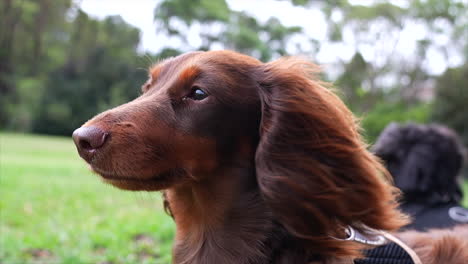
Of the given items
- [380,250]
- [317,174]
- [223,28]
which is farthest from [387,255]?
[223,28]

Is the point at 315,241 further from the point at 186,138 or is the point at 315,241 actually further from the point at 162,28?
the point at 162,28

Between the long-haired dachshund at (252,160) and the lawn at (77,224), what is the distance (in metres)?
0.54

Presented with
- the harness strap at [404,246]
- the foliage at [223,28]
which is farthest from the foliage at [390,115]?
the harness strap at [404,246]

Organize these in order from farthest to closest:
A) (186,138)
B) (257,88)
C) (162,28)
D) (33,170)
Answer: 1. (33,170)
2. (162,28)
3. (257,88)
4. (186,138)

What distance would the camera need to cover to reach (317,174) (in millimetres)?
1937

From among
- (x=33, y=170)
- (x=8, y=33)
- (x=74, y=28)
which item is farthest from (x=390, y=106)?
(x=8, y=33)

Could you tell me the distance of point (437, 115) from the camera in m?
21.1

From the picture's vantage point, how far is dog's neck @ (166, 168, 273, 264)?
6.91ft

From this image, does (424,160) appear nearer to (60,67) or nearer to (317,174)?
(317,174)

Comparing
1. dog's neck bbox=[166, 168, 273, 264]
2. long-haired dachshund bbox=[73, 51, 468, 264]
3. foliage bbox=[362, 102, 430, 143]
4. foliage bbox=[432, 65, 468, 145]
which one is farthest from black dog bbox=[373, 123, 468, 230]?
foliage bbox=[432, 65, 468, 145]

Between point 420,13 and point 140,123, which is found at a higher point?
point 140,123

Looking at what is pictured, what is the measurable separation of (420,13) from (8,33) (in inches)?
1164

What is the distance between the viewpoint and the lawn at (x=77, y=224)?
420 cm

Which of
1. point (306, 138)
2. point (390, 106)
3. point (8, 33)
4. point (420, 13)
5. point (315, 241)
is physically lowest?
point (8, 33)
